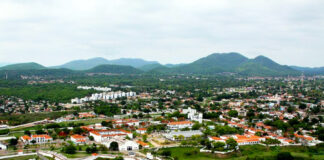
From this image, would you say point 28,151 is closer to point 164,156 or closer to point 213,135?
point 164,156

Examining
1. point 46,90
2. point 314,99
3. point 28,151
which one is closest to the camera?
point 28,151

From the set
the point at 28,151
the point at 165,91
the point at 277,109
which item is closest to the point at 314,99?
the point at 277,109

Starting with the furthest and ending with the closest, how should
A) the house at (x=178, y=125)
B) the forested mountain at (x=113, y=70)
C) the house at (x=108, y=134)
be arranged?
the forested mountain at (x=113, y=70) < the house at (x=178, y=125) < the house at (x=108, y=134)

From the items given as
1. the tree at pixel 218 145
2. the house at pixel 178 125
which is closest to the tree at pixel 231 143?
the tree at pixel 218 145

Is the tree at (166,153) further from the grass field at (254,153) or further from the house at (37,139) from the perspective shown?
the house at (37,139)

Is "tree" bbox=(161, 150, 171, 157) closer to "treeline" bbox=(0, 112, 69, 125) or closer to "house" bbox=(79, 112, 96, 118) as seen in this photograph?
"house" bbox=(79, 112, 96, 118)

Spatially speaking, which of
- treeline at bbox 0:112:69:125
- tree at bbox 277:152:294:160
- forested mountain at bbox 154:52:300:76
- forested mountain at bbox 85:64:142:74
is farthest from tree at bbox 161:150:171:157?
forested mountain at bbox 154:52:300:76
